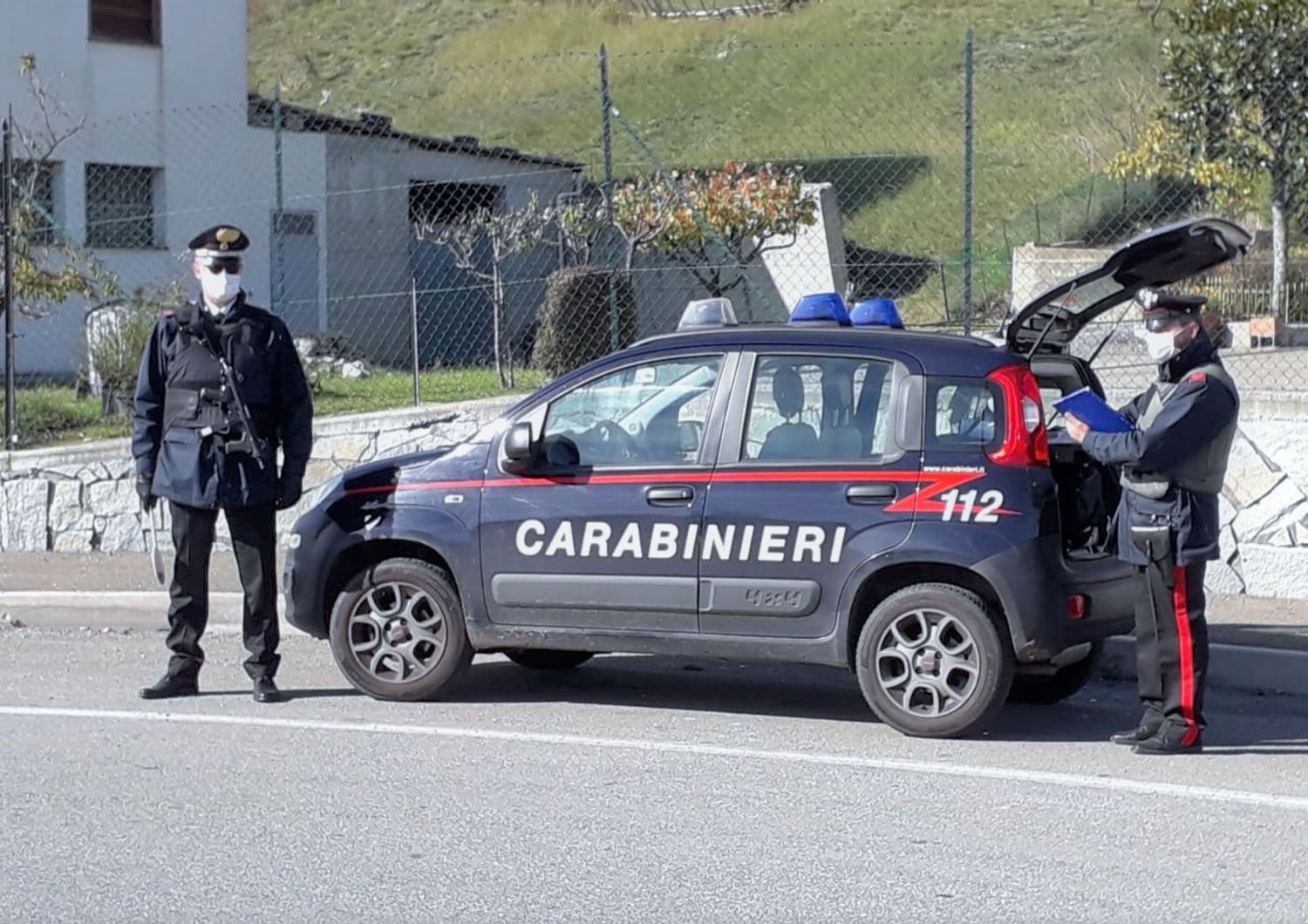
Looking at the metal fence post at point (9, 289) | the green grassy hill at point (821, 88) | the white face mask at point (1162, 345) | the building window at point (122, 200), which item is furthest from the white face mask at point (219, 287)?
the green grassy hill at point (821, 88)

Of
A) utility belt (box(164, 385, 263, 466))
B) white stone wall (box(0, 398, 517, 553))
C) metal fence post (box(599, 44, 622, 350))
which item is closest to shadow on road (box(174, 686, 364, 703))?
utility belt (box(164, 385, 263, 466))

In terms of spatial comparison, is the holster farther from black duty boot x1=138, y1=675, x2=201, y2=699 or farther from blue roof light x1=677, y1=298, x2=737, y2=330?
black duty boot x1=138, y1=675, x2=201, y2=699

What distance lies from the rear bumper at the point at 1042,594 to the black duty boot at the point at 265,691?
314cm

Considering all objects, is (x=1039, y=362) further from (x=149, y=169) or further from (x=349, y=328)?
(x=149, y=169)

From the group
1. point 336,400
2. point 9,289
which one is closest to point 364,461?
point 336,400

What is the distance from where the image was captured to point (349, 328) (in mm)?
23359

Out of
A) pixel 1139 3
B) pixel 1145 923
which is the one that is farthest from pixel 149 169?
pixel 1139 3

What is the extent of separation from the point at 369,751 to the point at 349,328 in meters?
16.8

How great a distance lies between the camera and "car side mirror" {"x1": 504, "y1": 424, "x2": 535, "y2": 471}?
24.6 ft

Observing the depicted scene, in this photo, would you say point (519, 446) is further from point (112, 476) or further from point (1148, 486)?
point (112, 476)

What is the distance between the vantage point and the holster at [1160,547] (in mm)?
6930

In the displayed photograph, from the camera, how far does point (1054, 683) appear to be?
7992 millimetres

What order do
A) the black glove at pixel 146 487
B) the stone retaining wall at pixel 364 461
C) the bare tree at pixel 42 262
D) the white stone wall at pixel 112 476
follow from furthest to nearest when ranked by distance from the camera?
1. the bare tree at pixel 42 262
2. the white stone wall at pixel 112 476
3. the stone retaining wall at pixel 364 461
4. the black glove at pixel 146 487

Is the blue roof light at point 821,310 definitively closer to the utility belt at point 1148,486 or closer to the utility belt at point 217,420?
the utility belt at point 1148,486
